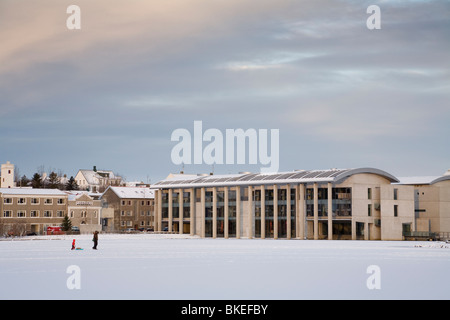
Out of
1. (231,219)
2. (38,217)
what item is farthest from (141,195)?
(231,219)

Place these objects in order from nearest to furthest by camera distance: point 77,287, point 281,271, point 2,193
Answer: point 77,287
point 281,271
point 2,193

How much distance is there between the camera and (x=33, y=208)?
117m

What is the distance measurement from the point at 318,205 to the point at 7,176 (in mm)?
100743

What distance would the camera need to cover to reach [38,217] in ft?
385

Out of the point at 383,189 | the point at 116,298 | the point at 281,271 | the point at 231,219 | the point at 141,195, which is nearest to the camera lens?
the point at 116,298

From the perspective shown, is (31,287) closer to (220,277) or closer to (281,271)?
(220,277)

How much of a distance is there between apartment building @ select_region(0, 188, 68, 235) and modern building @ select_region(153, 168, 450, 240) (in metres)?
27.6

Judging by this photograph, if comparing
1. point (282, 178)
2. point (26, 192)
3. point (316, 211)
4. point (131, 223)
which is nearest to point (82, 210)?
point (131, 223)

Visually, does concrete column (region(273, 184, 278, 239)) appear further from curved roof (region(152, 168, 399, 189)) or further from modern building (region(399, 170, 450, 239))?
modern building (region(399, 170, 450, 239))

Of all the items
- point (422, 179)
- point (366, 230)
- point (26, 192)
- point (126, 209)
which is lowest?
point (366, 230)

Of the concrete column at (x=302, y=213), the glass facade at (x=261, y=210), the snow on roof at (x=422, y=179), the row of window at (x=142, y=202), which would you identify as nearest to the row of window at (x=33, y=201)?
the row of window at (x=142, y=202)

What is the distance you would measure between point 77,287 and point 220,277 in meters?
6.56

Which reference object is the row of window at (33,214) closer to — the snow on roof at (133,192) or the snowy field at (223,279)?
the snow on roof at (133,192)

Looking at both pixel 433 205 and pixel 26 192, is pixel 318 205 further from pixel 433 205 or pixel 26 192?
pixel 26 192
